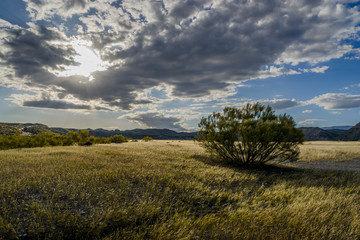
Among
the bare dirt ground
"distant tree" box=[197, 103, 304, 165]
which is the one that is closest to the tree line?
"distant tree" box=[197, 103, 304, 165]

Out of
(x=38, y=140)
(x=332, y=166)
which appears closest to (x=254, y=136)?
(x=332, y=166)

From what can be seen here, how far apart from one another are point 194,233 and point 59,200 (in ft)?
12.4

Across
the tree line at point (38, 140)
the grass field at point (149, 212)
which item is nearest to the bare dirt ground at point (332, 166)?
the grass field at point (149, 212)

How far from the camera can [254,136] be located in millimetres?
12922

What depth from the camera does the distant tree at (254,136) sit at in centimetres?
1299

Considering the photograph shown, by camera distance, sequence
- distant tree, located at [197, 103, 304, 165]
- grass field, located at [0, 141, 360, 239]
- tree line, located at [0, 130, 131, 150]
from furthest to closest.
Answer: tree line, located at [0, 130, 131, 150] < distant tree, located at [197, 103, 304, 165] < grass field, located at [0, 141, 360, 239]

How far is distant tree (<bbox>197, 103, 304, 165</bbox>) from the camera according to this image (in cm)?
1299

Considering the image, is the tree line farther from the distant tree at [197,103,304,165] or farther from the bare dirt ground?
the bare dirt ground

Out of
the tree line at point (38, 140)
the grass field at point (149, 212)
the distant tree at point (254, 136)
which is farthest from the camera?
the tree line at point (38, 140)

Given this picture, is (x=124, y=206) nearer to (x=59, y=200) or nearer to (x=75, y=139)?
(x=59, y=200)

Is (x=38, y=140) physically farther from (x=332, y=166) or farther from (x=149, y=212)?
(x=332, y=166)

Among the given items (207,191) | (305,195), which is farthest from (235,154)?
(207,191)

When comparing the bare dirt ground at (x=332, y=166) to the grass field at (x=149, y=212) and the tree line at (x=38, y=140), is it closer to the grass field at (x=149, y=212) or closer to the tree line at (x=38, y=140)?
the grass field at (x=149, y=212)

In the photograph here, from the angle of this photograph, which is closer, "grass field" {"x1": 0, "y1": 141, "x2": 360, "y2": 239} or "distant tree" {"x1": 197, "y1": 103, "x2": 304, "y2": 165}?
Answer: "grass field" {"x1": 0, "y1": 141, "x2": 360, "y2": 239}
